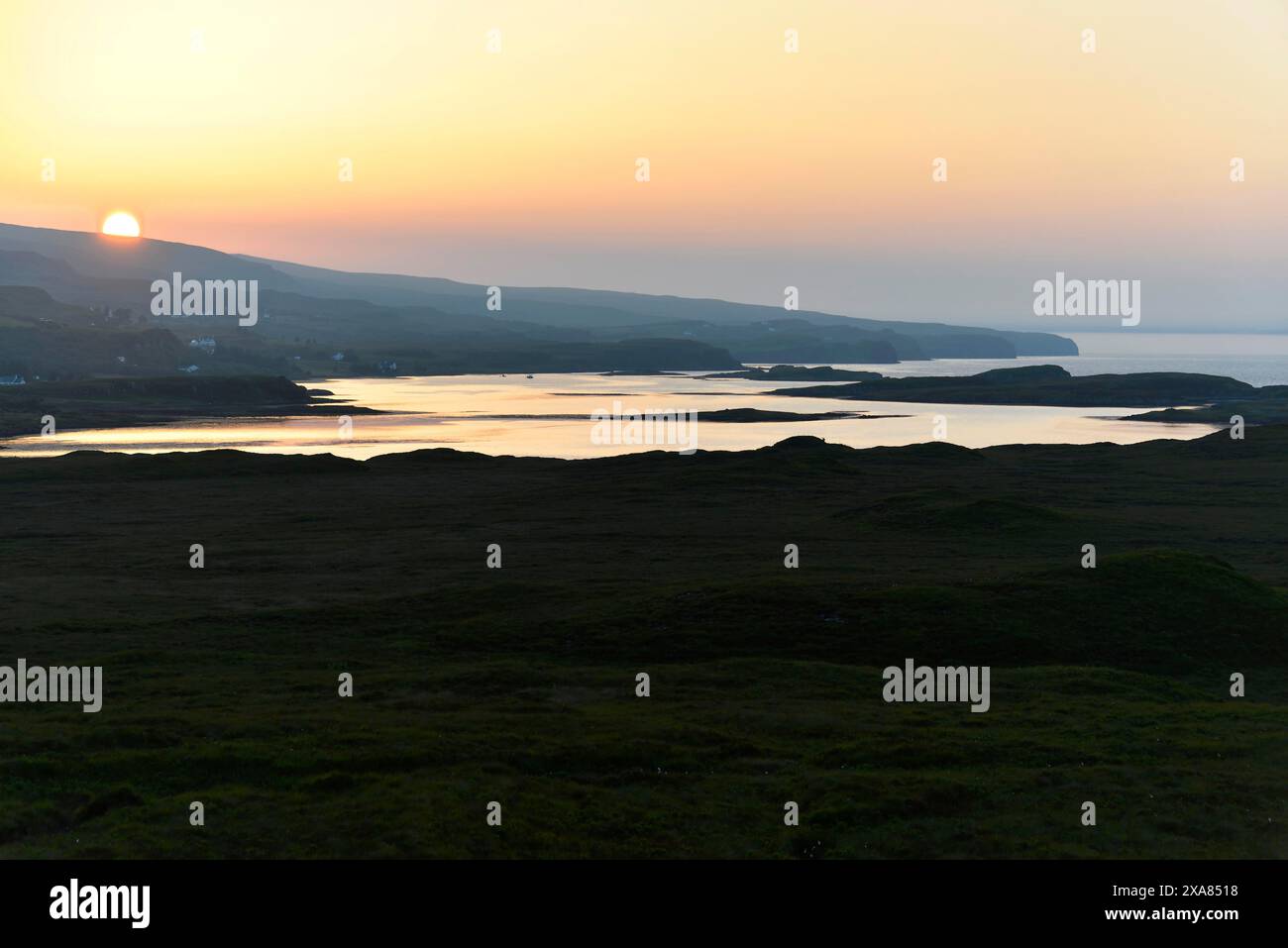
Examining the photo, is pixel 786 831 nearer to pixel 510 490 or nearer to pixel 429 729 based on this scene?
pixel 429 729

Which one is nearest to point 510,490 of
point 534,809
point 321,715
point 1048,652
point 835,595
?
point 835,595

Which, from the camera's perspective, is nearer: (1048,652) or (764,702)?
(764,702)

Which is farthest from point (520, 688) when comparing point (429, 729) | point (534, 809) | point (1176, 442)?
point (1176, 442)

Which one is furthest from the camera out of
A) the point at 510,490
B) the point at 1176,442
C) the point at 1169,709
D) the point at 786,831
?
the point at 1176,442
